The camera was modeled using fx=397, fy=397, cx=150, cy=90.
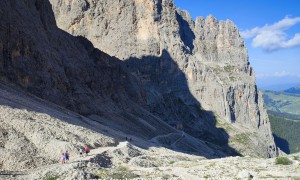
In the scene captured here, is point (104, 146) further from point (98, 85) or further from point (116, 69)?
point (116, 69)

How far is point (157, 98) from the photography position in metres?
193

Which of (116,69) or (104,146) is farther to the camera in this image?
(116,69)

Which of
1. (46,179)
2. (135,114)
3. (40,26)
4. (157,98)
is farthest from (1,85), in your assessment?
(157,98)

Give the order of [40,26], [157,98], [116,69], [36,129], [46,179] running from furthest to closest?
[157,98] < [116,69] < [40,26] < [36,129] < [46,179]

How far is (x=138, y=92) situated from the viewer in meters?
166

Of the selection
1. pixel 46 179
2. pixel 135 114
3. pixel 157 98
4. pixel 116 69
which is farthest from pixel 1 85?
pixel 157 98

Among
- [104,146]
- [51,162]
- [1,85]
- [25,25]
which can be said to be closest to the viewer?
[51,162]

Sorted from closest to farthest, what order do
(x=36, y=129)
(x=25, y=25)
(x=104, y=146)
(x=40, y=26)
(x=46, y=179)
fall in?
(x=46, y=179)
(x=36, y=129)
(x=104, y=146)
(x=25, y=25)
(x=40, y=26)

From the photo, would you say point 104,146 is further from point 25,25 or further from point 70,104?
point 25,25

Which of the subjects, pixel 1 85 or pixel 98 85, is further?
pixel 98 85

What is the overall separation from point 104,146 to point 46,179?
29.4m

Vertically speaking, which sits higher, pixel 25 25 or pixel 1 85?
pixel 25 25

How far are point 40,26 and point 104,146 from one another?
200 ft

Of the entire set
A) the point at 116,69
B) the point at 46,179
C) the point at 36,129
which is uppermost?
the point at 116,69
